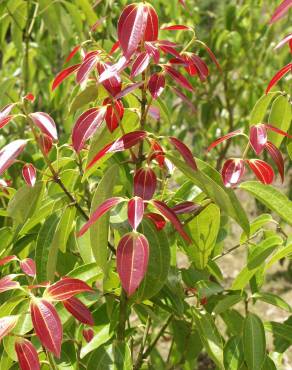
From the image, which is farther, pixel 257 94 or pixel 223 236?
pixel 257 94

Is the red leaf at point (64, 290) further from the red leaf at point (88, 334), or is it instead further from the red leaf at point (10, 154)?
the red leaf at point (88, 334)

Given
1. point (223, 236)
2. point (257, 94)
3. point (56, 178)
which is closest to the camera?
point (56, 178)

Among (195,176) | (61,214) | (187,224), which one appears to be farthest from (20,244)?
(195,176)

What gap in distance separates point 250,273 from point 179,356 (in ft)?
1.10

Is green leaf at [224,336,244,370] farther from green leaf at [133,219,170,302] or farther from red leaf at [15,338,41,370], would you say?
red leaf at [15,338,41,370]

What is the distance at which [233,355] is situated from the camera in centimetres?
115

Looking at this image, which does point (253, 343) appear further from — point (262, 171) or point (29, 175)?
point (29, 175)

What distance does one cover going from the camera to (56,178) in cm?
101

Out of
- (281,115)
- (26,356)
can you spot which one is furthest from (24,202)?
(281,115)

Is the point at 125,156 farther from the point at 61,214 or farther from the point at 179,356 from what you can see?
the point at 179,356

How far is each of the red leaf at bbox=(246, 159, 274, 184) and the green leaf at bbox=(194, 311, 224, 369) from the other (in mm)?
273

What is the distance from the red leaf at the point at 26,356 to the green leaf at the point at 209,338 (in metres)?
0.32

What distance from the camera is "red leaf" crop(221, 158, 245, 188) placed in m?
0.99

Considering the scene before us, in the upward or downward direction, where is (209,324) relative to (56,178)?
downward
